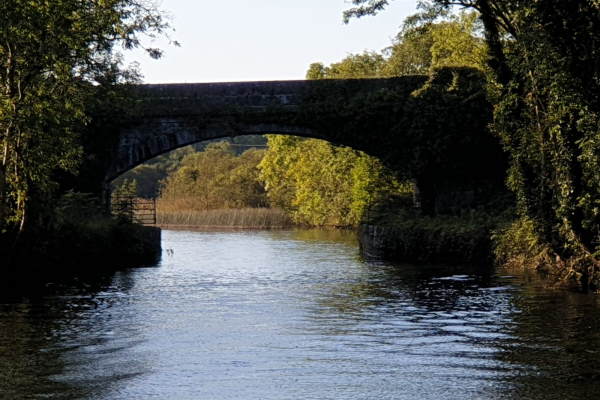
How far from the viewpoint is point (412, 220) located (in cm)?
2630

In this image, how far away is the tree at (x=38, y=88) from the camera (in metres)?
16.4

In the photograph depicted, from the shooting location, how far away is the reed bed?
149 ft

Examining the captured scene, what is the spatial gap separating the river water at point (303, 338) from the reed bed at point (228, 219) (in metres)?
24.5

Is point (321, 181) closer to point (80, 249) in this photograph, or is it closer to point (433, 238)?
point (433, 238)

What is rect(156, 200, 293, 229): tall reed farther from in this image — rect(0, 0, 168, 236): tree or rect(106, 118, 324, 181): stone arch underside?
rect(0, 0, 168, 236): tree

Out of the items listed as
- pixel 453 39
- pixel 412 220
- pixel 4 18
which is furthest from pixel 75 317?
pixel 453 39

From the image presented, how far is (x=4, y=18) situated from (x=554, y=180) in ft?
31.9

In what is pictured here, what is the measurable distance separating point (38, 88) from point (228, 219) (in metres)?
28.8

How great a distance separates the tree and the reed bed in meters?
27.1

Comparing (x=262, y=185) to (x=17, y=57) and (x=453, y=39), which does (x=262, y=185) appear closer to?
(x=453, y=39)

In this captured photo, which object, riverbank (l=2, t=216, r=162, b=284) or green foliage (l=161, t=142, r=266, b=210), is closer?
riverbank (l=2, t=216, r=162, b=284)

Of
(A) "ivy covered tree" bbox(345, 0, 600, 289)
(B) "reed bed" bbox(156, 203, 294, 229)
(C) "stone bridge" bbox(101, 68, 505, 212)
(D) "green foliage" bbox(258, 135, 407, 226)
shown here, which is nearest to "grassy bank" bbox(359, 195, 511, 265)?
(C) "stone bridge" bbox(101, 68, 505, 212)

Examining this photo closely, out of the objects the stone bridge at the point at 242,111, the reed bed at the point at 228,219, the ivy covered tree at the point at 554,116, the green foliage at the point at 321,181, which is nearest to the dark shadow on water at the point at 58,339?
the ivy covered tree at the point at 554,116

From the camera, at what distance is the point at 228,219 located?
4569 centimetres
